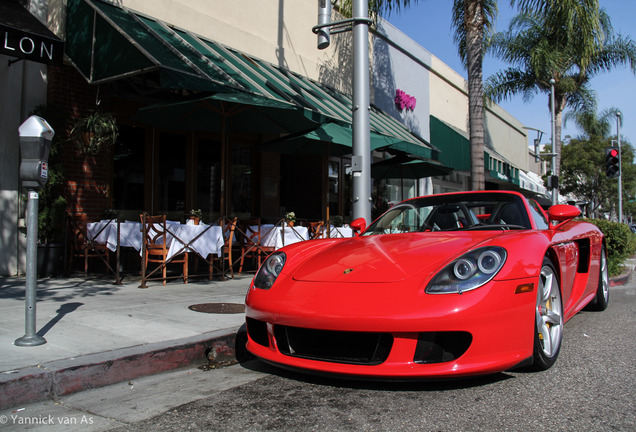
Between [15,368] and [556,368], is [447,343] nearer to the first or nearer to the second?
[556,368]

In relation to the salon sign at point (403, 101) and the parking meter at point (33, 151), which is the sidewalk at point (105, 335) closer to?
the parking meter at point (33, 151)

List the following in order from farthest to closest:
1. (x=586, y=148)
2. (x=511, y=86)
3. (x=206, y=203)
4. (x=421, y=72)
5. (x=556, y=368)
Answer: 1. (x=586, y=148)
2. (x=511, y=86)
3. (x=421, y=72)
4. (x=206, y=203)
5. (x=556, y=368)

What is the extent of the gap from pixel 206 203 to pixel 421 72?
39.0ft

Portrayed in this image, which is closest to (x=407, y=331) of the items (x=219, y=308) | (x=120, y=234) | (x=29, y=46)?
(x=219, y=308)

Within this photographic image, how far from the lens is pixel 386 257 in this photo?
11.3 feet

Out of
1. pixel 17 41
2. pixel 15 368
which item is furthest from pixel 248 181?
pixel 15 368

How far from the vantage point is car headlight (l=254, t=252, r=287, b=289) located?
358 centimetres

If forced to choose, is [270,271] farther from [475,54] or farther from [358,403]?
[475,54]

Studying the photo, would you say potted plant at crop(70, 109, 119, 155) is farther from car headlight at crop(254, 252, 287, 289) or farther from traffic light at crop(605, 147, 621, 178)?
traffic light at crop(605, 147, 621, 178)

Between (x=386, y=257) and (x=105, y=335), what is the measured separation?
7.81ft

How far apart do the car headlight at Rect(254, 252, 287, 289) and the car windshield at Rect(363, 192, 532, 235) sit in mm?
1120

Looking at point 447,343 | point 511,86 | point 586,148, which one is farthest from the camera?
point 586,148

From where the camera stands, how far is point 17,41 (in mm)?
6703

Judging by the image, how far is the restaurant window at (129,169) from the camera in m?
9.39
